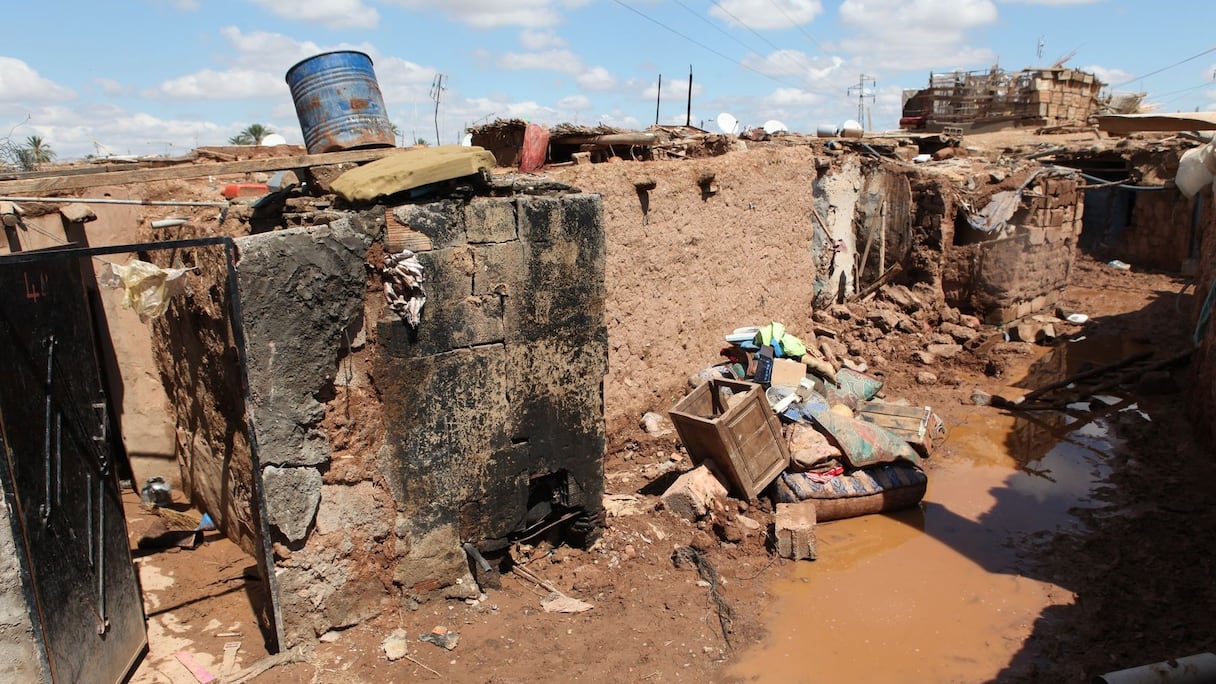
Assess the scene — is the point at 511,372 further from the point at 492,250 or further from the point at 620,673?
the point at 620,673

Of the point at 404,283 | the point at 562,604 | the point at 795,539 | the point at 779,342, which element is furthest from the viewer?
the point at 779,342

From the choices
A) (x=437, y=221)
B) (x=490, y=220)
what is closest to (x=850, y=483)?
(x=490, y=220)

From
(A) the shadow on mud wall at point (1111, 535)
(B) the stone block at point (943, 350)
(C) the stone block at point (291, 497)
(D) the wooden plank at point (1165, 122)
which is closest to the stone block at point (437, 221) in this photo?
(C) the stone block at point (291, 497)

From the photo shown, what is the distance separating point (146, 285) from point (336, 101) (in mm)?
1563

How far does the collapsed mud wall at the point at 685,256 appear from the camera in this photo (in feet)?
21.6

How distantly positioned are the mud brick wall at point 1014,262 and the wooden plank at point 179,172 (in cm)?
871

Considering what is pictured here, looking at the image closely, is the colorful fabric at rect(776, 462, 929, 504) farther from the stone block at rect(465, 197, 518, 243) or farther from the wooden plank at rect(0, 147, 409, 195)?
the wooden plank at rect(0, 147, 409, 195)

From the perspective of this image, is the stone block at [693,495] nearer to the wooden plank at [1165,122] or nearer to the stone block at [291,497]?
the stone block at [291,497]

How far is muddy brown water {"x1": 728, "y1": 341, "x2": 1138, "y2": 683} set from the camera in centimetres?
439

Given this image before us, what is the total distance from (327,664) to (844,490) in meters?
3.89

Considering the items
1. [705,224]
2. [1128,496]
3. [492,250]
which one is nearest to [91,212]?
[492,250]

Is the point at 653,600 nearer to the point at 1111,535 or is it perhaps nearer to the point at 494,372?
the point at 494,372

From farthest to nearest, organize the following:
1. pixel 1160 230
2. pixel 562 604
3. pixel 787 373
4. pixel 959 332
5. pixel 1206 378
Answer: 1. pixel 1160 230
2. pixel 959 332
3. pixel 787 373
4. pixel 1206 378
5. pixel 562 604

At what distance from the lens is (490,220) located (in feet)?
14.3
